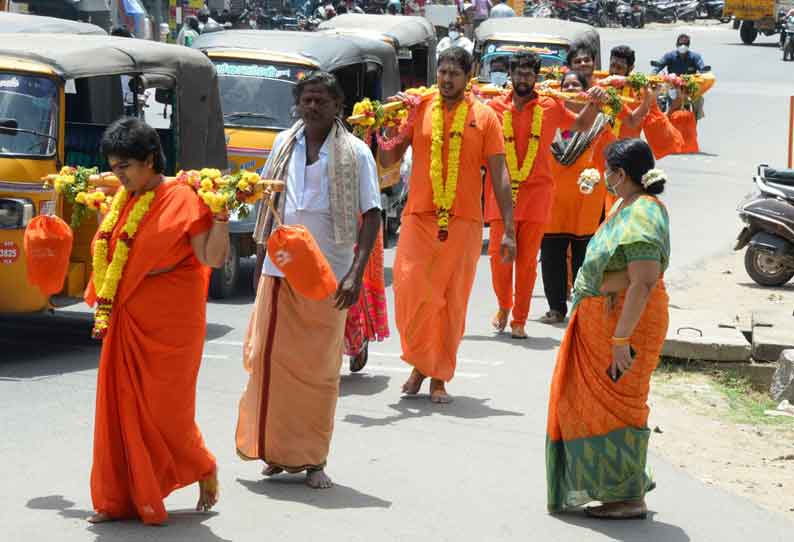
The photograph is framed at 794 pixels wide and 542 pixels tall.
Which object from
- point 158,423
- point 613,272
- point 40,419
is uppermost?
point 613,272

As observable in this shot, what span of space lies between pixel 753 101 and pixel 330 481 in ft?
93.3

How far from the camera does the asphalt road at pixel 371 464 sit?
6195mm

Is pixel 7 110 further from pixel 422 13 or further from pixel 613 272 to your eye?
pixel 422 13

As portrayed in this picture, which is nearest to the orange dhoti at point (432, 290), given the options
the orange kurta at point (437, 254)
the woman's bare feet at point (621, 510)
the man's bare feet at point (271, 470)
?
the orange kurta at point (437, 254)

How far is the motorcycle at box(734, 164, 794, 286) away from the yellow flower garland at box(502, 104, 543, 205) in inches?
→ 151

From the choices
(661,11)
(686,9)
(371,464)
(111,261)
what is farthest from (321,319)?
(686,9)

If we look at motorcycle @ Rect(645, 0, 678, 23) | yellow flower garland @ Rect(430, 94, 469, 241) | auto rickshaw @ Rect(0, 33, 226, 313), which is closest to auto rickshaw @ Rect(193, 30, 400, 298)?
auto rickshaw @ Rect(0, 33, 226, 313)

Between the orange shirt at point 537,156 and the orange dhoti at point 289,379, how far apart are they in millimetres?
4389

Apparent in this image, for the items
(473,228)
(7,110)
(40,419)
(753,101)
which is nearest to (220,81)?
(7,110)

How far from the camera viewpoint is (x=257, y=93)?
45.2 feet

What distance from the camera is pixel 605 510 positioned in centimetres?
648

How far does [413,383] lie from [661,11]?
51.6 metres

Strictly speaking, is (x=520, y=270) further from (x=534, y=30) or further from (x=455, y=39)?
(x=455, y=39)

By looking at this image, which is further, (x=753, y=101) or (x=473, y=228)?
(x=753, y=101)
